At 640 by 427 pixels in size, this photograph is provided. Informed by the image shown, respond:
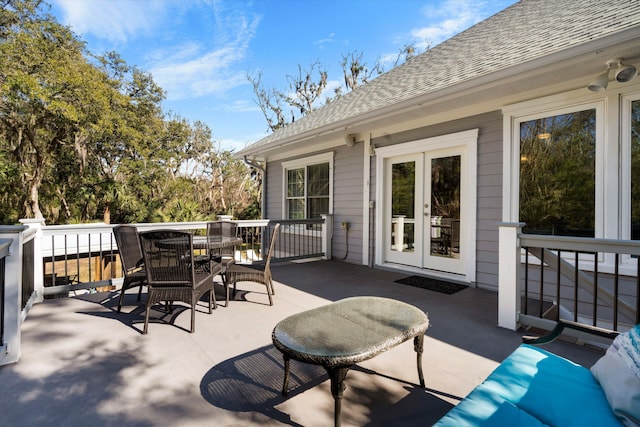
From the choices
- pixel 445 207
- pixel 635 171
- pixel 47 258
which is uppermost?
pixel 635 171

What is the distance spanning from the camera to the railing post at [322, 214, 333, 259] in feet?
21.2

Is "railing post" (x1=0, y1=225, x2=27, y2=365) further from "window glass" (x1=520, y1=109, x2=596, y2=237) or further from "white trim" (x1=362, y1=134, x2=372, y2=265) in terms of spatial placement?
"window glass" (x1=520, y1=109, x2=596, y2=237)

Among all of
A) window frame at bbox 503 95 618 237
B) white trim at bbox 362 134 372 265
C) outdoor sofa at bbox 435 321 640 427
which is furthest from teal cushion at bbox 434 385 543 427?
white trim at bbox 362 134 372 265

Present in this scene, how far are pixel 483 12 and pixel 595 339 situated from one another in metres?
8.58

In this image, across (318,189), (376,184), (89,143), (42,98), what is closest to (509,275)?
(376,184)

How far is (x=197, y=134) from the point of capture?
1594cm

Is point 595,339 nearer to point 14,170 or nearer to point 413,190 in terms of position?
point 413,190

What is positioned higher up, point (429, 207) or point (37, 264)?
point (429, 207)

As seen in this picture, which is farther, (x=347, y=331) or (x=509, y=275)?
(x=509, y=275)

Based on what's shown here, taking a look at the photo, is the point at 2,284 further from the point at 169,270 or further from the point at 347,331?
the point at 347,331

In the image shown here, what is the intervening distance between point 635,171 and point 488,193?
1419mm

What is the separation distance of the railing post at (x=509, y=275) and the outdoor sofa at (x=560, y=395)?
134 centimetres

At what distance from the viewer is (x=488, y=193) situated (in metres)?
Result: 4.19

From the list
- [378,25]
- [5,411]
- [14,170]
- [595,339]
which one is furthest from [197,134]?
[595,339]
